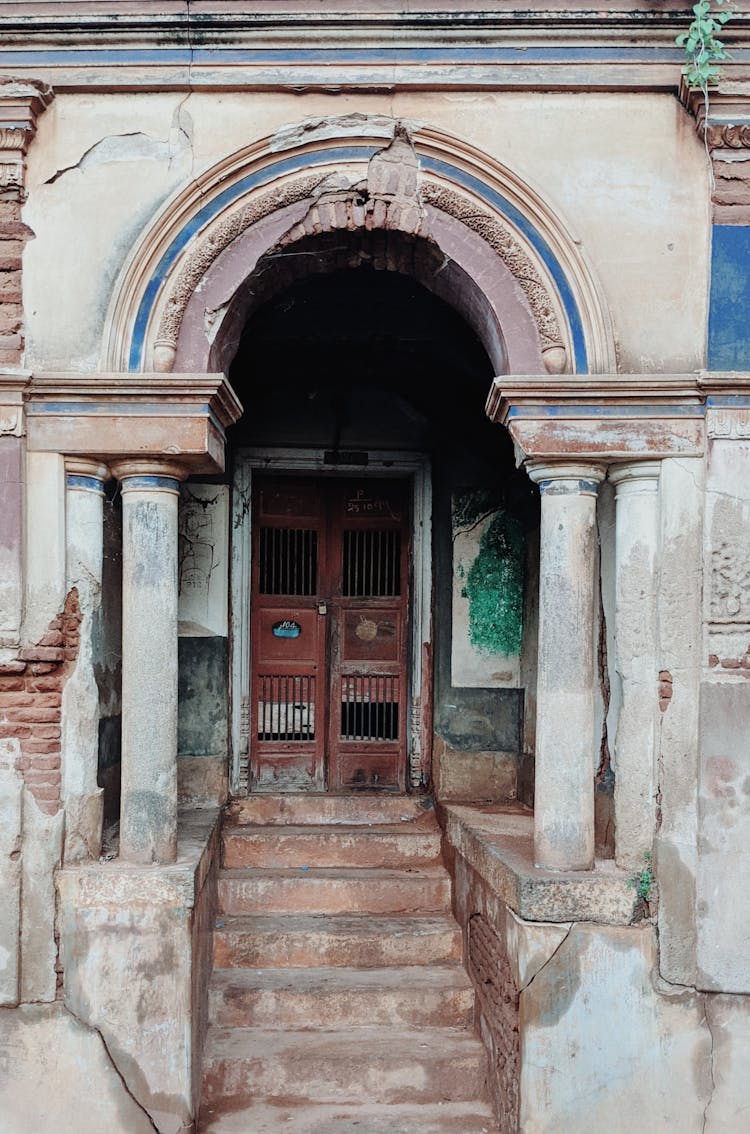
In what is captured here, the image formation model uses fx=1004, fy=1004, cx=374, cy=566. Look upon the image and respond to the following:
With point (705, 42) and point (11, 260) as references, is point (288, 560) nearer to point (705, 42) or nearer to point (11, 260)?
point (11, 260)

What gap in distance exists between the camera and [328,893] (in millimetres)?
5715

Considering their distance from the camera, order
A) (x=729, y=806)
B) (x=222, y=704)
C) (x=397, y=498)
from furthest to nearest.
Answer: (x=397, y=498), (x=222, y=704), (x=729, y=806)

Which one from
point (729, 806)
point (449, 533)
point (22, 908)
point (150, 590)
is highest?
point (449, 533)

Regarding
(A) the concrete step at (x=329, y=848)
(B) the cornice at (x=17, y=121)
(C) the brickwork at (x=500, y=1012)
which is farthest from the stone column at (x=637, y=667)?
(B) the cornice at (x=17, y=121)

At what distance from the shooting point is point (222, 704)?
6.33 m

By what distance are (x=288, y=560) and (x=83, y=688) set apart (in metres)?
2.41

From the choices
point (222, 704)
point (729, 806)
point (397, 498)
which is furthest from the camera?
point (397, 498)

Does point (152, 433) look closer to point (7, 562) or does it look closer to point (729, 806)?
point (7, 562)

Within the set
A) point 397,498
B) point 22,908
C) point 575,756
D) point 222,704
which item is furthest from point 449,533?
point 22,908

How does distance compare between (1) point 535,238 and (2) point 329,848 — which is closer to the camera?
(1) point 535,238

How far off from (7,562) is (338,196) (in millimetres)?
2236

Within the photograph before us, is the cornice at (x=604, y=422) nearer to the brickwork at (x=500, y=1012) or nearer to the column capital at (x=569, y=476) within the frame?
the column capital at (x=569, y=476)

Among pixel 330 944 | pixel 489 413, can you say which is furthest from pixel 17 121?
pixel 330 944

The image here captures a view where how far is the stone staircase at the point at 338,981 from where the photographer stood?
4.68 m
